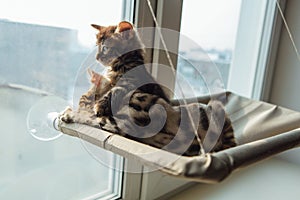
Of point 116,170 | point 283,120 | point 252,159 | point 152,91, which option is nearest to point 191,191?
point 116,170

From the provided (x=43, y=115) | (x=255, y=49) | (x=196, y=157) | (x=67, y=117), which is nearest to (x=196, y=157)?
(x=196, y=157)

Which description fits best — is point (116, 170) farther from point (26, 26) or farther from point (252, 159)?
point (252, 159)

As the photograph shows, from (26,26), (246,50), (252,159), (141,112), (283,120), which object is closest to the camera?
(252,159)

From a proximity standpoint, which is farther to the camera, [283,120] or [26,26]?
[283,120]

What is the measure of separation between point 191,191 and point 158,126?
39.0 inches

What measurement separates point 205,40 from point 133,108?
1020 mm

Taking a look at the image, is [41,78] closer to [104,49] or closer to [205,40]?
[104,49]

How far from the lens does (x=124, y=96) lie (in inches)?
31.0

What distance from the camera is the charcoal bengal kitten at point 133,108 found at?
0.76 metres

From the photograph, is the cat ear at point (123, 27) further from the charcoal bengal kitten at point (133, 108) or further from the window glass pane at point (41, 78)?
the window glass pane at point (41, 78)

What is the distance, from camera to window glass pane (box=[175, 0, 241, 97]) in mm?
1483

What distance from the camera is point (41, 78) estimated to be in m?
1.06

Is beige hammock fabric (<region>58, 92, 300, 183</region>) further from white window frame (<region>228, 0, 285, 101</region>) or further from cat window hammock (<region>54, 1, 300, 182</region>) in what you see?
white window frame (<region>228, 0, 285, 101</region>)

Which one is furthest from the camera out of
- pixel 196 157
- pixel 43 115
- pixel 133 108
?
pixel 43 115
